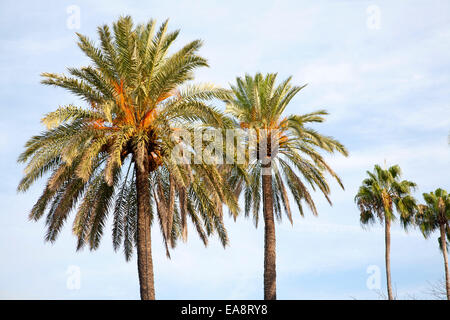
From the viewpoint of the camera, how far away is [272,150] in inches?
1097

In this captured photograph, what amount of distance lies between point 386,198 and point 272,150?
12.6 m

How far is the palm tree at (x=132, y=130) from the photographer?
1975cm


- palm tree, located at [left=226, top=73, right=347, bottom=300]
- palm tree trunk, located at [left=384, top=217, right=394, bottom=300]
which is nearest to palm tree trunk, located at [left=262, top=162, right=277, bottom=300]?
palm tree, located at [left=226, top=73, right=347, bottom=300]

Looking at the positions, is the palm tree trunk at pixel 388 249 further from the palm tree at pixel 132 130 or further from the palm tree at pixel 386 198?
the palm tree at pixel 132 130

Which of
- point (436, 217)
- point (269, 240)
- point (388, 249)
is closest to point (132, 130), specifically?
point (269, 240)

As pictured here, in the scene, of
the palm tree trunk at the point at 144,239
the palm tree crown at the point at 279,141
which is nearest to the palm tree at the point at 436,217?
the palm tree crown at the point at 279,141

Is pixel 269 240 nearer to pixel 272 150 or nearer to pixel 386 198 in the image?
pixel 272 150

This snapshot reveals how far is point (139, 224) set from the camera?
67.8 feet

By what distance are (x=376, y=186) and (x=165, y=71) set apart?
69.4 ft

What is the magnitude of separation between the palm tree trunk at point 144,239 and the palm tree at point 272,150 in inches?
276

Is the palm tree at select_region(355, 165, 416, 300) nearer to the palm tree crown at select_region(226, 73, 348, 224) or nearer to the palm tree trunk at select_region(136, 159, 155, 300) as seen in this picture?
the palm tree crown at select_region(226, 73, 348, 224)

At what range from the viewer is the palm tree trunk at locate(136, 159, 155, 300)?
65.9 ft
